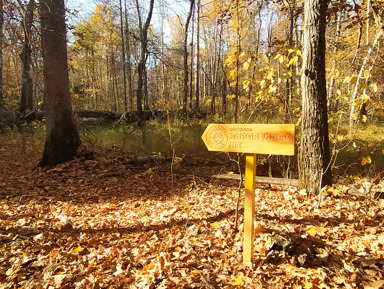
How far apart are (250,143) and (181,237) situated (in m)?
1.72

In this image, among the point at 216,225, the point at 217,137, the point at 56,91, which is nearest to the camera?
the point at 217,137

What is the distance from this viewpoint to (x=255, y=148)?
7.10 ft

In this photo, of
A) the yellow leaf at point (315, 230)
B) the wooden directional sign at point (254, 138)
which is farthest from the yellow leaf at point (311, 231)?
the wooden directional sign at point (254, 138)

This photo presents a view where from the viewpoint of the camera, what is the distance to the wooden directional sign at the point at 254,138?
202cm

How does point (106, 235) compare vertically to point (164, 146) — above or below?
below

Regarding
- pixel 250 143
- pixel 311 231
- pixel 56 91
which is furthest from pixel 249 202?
pixel 56 91

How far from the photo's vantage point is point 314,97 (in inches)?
148

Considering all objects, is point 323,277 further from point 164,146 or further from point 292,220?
point 164,146

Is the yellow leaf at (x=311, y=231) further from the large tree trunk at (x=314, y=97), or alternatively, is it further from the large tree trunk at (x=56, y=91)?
the large tree trunk at (x=56, y=91)

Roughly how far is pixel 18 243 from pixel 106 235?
1.06 metres

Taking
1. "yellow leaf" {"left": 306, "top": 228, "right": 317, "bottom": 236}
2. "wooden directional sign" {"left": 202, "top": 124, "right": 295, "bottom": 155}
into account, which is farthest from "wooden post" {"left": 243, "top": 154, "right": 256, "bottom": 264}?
"yellow leaf" {"left": 306, "top": 228, "right": 317, "bottom": 236}

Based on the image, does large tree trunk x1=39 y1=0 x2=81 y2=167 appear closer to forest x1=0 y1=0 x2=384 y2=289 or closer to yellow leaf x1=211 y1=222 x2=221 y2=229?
forest x1=0 y1=0 x2=384 y2=289

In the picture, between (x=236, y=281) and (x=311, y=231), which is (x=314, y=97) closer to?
(x=311, y=231)

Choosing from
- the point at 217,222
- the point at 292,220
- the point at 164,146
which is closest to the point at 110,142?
the point at 164,146
